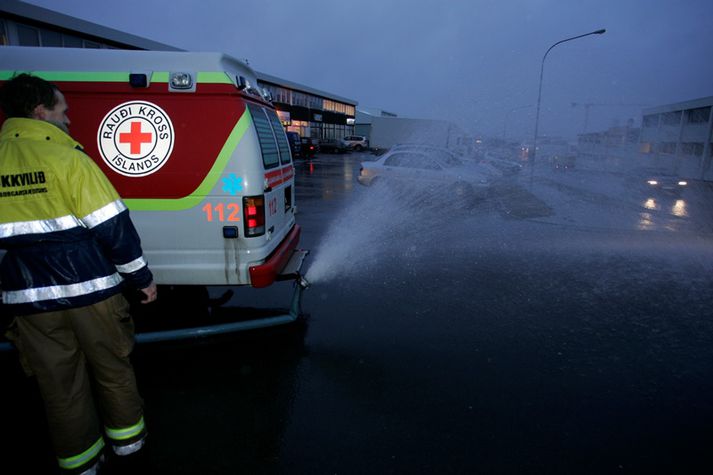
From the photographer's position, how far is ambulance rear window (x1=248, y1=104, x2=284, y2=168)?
3.90 m

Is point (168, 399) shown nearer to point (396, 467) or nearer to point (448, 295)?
point (396, 467)

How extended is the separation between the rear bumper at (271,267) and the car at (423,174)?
30.7 ft

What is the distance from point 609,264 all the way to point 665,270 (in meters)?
0.80

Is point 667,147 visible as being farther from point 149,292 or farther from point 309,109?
point 149,292

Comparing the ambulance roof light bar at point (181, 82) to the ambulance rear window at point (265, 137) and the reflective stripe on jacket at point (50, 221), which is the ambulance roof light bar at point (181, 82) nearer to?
the ambulance rear window at point (265, 137)

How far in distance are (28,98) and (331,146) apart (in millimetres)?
45197

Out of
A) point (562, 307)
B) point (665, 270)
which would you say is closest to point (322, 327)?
point (562, 307)

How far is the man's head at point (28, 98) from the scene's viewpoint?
6.91ft

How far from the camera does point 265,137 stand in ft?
13.6

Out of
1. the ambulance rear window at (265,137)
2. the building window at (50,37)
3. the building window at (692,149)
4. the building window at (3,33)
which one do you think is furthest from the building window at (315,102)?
the ambulance rear window at (265,137)

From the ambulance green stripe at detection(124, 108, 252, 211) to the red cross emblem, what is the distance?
444 mm

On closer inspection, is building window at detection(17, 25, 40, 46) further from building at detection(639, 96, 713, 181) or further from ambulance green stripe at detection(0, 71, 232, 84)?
building at detection(639, 96, 713, 181)

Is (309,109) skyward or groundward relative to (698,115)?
skyward

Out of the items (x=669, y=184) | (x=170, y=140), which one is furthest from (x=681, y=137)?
(x=170, y=140)
